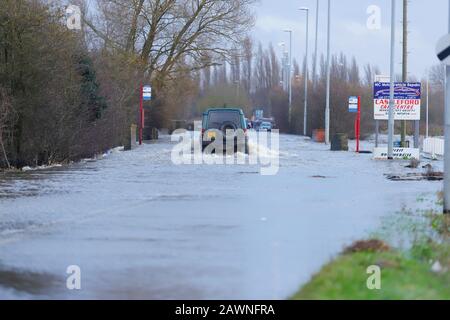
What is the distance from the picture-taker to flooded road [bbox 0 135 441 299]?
8578mm

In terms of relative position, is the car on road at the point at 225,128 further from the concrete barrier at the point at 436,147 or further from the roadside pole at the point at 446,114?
the roadside pole at the point at 446,114

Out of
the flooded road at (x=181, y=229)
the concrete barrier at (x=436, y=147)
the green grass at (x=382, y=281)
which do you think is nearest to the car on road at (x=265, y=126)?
the concrete barrier at (x=436, y=147)

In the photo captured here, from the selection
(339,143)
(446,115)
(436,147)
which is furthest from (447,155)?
(339,143)

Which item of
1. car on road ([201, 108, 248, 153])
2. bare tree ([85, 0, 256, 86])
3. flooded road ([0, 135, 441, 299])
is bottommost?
flooded road ([0, 135, 441, 299])

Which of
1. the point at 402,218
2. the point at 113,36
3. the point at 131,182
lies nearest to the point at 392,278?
the point at 402,218

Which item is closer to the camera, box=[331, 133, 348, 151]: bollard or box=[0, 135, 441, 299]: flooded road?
box=[0, 135, 441, 299]: flooded road

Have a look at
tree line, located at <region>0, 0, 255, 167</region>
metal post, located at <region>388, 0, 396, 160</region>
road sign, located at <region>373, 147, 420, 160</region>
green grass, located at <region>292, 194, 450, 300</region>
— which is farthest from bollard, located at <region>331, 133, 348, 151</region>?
green grass, located at <region>292, 194, 450, 300</region>

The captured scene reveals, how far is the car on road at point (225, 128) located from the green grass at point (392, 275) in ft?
79.2

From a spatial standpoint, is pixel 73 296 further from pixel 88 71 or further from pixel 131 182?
pixel 88 71

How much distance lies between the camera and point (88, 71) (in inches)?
1230

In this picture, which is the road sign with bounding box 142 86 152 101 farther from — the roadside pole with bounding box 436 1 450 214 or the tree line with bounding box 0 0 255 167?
the roadside pole with bounding box 436 1 450 214

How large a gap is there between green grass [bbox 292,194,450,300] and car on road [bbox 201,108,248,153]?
2415 cm
